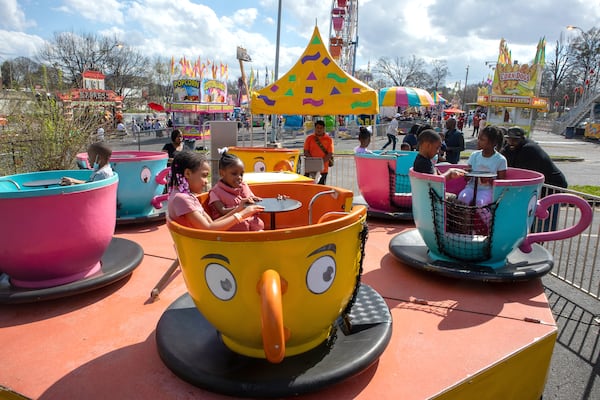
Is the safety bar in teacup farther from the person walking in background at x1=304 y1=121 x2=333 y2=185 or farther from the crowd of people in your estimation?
the person walking in background at x1=304 y1=121 x2=333 y2=185

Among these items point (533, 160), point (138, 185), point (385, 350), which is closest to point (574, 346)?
point (385, 350)

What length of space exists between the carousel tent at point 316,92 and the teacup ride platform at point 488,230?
420 cm

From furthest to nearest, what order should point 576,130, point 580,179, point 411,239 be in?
point 576,130
point 580,179
point 411,239

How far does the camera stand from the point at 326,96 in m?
7.74

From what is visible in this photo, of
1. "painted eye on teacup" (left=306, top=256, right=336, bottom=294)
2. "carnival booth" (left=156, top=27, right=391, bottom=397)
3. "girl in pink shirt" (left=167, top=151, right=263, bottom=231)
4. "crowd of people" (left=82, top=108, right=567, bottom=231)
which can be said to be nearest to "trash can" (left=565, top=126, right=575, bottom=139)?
"crowd of people" (left=82, top=108, right=567, bottom=231)

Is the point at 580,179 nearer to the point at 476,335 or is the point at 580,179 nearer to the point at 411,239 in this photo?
the point at 411,239

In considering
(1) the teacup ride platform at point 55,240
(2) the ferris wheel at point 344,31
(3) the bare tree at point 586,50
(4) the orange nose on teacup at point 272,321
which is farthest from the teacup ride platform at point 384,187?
(3) the bare tree at point 586,50

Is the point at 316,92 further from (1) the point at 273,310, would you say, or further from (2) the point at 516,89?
(2) the point at 516,89

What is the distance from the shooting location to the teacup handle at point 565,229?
3209 mm

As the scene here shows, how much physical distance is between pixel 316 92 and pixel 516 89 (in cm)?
2432

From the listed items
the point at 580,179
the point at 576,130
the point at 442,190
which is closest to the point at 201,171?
the point at 442,190

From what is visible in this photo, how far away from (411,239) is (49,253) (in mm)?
3089

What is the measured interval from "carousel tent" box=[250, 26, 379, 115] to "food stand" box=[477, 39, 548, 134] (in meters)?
23.2

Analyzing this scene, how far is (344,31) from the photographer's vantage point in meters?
36.6
